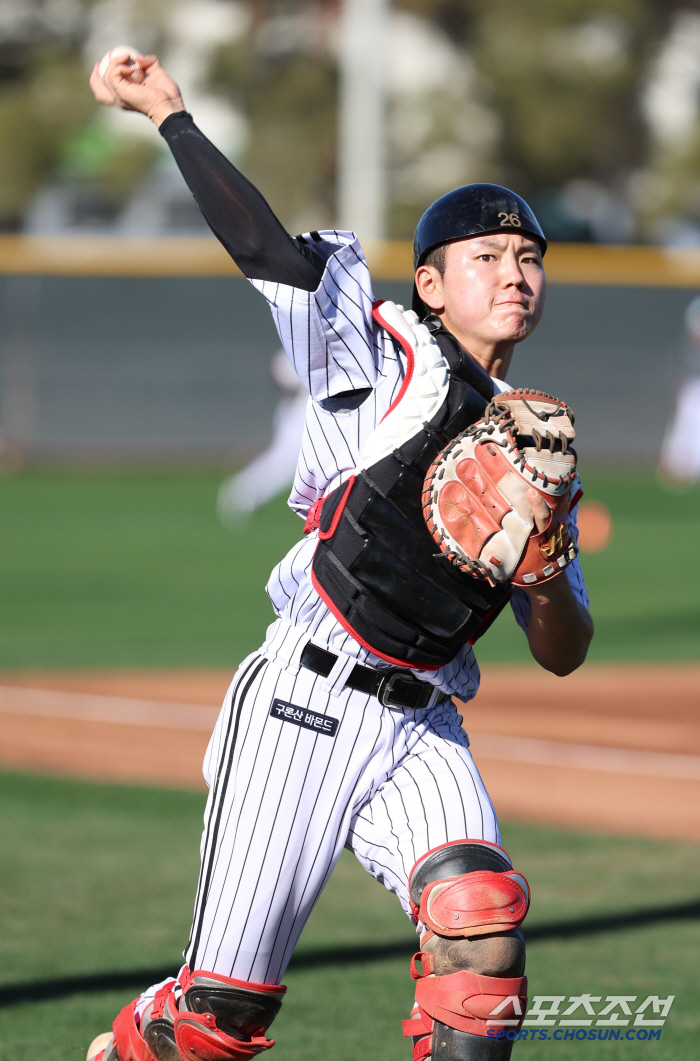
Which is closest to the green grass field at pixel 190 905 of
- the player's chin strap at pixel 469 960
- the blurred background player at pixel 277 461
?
the player's chin strap at pixel 469 960

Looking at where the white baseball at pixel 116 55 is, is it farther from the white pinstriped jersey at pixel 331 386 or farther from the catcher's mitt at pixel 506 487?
the catcher's mitt at pixel 506 487

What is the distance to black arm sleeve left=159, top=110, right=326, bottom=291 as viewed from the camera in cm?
273

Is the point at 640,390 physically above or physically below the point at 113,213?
below

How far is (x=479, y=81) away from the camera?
34.2m

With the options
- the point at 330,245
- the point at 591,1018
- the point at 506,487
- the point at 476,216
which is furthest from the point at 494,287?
the point at 591,1018

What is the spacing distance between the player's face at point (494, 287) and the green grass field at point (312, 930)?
1959 mm

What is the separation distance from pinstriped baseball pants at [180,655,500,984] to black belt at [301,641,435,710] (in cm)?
2

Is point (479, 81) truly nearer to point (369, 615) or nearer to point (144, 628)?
point (144, 628)

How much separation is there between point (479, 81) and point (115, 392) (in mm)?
13000

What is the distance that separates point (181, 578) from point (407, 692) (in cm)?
1148

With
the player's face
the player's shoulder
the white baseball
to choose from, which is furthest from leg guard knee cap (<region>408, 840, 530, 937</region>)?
the white baseball

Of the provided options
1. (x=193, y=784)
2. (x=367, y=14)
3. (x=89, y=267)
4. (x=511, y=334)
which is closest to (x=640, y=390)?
(x=367, y=14)

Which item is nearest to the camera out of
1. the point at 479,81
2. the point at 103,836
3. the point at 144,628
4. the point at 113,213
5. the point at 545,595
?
the point at 545,595

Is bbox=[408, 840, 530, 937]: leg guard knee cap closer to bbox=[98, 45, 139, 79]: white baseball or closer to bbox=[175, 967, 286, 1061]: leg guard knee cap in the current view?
bbox=[175, 967, 286, 1061]: leg guard knee cap
